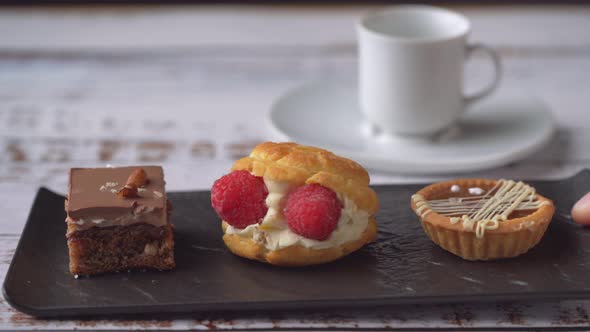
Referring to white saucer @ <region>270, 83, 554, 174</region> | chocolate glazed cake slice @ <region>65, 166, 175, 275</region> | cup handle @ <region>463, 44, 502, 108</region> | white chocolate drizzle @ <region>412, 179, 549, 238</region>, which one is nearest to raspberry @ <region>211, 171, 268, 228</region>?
chocolate glazed cake slice @ <region>65, 166, 175, 275</region>

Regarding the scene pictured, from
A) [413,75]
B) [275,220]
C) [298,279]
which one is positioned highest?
[413,75]

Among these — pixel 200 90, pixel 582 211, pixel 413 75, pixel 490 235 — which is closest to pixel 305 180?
pixel 490 235

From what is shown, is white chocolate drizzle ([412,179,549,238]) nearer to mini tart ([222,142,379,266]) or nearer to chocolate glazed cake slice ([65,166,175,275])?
mini tart ([222,142,379,266])

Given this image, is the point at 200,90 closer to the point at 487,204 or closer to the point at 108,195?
the point at 108,195

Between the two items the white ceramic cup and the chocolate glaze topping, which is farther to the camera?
the white ceramic cup

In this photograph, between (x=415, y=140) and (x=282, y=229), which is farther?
(x=415, y=140)

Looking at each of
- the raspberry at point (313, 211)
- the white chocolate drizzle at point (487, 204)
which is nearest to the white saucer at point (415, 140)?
the white chocolate drizzle at point (487, 204)
